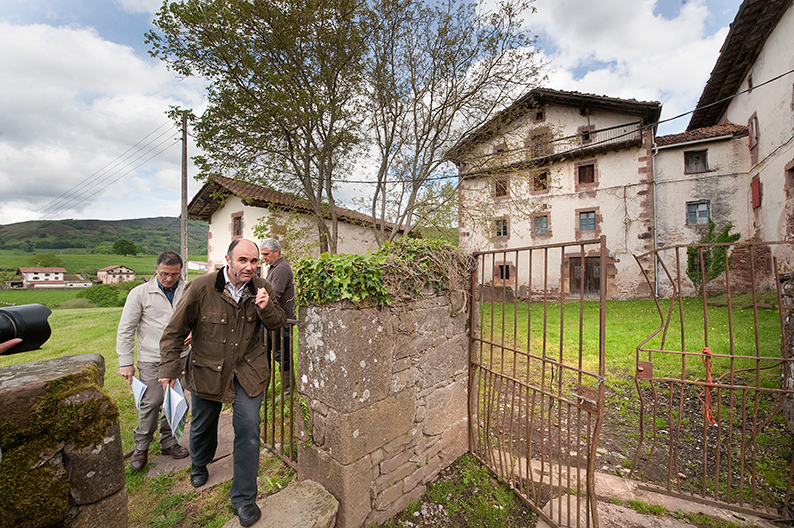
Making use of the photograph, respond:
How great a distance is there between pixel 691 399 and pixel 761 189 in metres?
13.3

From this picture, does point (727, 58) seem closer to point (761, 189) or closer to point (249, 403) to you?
point (761, 189)

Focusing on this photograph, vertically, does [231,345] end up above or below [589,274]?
below

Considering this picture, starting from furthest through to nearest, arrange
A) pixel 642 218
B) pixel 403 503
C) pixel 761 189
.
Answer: pixel 642 218 < pixel 761 189 < pixel 403 503

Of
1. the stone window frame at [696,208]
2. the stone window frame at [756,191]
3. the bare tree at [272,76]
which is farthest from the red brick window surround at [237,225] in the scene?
the stone window frame at [756,191]

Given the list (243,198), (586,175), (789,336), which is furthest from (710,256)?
(243,198)

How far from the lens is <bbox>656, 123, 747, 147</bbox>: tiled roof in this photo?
13305 mm

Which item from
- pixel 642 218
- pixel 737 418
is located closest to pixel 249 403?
pixel 737 418

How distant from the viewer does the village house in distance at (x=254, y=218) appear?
11711mm

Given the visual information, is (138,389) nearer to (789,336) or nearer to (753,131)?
(789,336)

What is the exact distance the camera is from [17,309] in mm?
1316

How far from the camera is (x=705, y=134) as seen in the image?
13.8 meters

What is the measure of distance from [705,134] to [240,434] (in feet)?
64.3

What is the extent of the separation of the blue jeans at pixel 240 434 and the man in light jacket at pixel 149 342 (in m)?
0.64

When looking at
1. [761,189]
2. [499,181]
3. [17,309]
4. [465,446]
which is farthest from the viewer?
[761,189]
